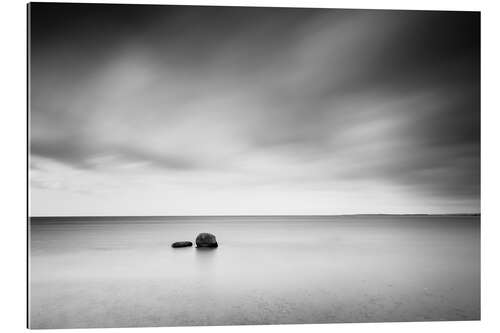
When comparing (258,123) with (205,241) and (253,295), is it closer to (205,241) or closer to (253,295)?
(253,295)

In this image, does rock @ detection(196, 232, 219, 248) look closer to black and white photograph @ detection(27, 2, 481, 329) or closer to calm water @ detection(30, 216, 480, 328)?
calm water @ detection(30, 216, 480, 328)

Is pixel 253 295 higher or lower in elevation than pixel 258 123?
lower

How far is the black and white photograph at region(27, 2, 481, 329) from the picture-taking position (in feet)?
9.35

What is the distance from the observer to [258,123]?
11.5 ft

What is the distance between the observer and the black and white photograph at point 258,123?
2850 millimetres

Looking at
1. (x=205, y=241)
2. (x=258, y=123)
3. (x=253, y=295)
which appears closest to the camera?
(x=253, y=295)

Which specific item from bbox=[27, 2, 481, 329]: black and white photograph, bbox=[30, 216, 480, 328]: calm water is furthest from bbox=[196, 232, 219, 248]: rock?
bbox=[27, 2, 481, 329]: black and white photograph

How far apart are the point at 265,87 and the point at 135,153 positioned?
167cm

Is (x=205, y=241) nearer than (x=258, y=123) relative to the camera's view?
No

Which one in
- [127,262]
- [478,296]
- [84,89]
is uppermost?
[84,89]

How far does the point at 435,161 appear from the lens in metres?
3.12

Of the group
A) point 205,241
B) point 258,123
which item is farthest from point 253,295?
point 205,241
